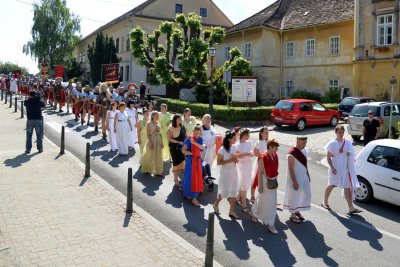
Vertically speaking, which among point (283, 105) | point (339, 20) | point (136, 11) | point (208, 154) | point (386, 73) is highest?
point (136, 11)

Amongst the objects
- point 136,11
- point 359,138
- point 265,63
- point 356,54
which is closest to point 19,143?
point 359,138

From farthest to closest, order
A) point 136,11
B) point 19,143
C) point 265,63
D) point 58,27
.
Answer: point 58,27, point 136,11, point 265,63, point 19,143

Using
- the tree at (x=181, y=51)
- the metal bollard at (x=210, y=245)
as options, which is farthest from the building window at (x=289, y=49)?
the metal bollard at (x=210, y=245)

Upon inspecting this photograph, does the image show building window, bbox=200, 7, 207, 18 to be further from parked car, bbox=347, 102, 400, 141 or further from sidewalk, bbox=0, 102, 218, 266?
sidewalk, bbox=0, 102, 218, 266

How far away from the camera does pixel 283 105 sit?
22250 mm

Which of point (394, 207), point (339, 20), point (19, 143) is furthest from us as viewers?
point (339, 20)

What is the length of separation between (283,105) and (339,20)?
39.8ft

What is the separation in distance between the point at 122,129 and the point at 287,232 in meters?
7.59

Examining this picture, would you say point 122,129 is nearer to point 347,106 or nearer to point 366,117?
point 366,117

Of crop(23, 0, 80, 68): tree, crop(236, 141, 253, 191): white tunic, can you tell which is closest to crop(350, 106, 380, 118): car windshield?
crop(236, 141, 253, 191): white tunic

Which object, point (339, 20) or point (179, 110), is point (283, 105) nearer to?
point (179, 110)

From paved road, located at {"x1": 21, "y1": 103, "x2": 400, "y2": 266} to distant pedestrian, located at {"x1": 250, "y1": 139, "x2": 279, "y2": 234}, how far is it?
0.25 m

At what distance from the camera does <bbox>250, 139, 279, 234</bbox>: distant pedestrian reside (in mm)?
7465

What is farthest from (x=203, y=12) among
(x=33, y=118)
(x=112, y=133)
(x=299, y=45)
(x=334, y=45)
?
(x=33, y=118)
